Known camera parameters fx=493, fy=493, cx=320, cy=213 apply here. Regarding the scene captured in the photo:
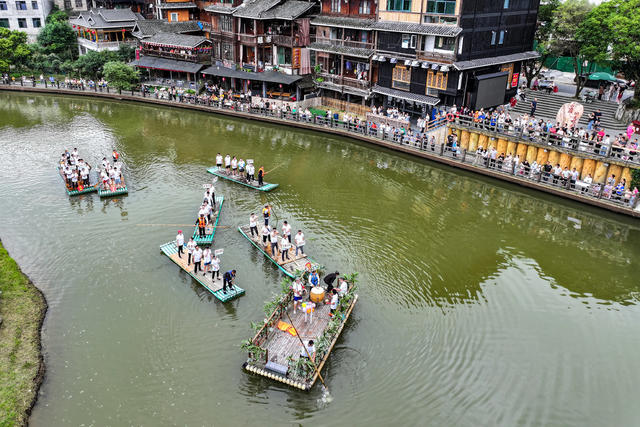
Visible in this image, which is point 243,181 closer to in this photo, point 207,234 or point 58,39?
point 207,234

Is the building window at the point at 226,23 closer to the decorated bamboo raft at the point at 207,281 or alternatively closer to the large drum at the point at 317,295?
the decorated bamboo raft at the point at 207,281

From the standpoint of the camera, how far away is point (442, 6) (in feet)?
147

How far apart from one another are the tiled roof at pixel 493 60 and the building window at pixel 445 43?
1588mm

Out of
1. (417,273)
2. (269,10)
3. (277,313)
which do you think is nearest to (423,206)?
(417,273)

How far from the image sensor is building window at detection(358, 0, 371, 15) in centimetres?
5212

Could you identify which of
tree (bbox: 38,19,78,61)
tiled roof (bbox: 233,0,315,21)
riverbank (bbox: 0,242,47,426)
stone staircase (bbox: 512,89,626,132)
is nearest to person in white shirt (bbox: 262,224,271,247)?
riverbank (bbox: 0,242,47,426)

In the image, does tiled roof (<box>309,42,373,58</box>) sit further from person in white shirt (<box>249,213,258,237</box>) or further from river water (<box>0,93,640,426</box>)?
person in white shirt (<box>249,213,258,237</box>)

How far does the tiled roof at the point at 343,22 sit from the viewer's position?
168ft

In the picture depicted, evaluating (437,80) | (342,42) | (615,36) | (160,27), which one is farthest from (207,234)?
(160,27)

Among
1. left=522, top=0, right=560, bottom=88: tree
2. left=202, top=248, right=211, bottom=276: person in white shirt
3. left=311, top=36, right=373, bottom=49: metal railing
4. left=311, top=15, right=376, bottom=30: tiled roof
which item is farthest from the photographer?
left=522, top=0, right=560, bottom=88: tree

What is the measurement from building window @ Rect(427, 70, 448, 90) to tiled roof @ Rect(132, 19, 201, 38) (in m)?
40.6

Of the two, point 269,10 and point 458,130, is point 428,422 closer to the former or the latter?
point 458,130

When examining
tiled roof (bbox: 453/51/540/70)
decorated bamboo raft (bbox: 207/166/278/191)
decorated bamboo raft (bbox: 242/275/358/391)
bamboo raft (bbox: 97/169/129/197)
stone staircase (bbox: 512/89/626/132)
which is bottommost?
decorated bamboo raft (bbox: 242/275/358/391)

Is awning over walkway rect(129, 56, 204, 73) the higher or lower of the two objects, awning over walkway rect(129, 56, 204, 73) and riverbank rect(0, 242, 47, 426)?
the higher
